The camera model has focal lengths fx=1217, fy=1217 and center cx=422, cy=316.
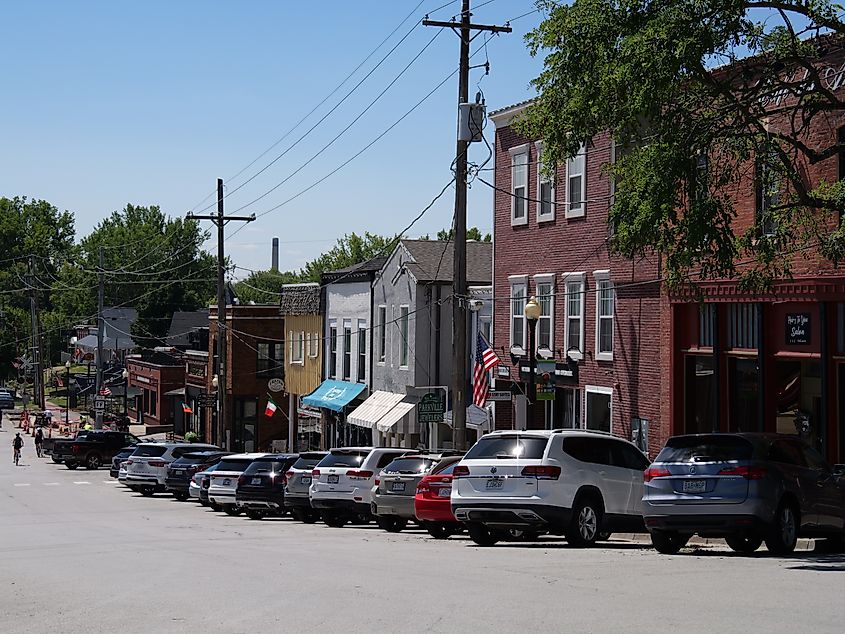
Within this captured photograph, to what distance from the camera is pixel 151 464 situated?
→ 40.5 metres

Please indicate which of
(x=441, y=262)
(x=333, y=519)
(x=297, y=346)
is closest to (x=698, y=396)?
(x=333, y=519)

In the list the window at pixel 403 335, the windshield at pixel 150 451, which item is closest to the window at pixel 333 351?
the window at pixel 403 335

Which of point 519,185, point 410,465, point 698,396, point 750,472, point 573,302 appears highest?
point 519,185

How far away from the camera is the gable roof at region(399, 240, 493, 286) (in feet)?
134

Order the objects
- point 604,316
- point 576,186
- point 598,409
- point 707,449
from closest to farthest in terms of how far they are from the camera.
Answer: point 707,449
point 604,316
point 598,409
point 576,186

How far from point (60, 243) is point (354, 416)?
106883mm

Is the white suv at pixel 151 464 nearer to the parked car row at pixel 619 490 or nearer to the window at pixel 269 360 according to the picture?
the parked car row at pixel 619 490

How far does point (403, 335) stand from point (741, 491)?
88.0 ft

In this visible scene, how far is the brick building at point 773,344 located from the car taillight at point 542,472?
5.25 meters

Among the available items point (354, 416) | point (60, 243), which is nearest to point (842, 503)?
point (354, 416)

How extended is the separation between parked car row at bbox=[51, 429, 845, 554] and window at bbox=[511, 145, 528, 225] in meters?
12.2

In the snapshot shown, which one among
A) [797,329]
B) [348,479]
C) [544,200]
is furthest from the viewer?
[544,200]

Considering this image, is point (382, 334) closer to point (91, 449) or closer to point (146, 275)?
point (91, 449)

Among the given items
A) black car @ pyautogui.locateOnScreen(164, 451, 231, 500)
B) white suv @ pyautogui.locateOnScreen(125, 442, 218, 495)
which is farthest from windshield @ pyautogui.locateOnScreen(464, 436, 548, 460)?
white suv @ pyautogui.locateOnScreen(125, 442, 218, 495)
